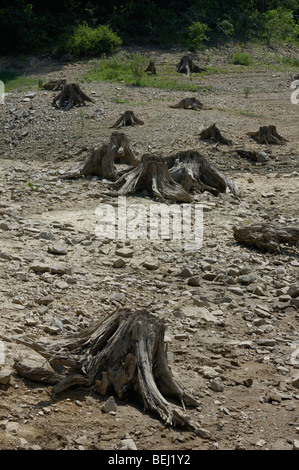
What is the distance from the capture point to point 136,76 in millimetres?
17797

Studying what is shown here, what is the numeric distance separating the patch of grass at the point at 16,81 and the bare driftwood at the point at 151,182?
8527 mm

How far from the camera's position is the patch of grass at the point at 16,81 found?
687 inches

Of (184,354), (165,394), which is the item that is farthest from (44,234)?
(165,394)

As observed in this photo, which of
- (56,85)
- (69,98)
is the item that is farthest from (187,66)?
(69,98)

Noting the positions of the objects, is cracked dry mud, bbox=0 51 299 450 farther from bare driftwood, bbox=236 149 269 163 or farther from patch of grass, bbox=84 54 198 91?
patch of grass, bbox=84 54 198 91

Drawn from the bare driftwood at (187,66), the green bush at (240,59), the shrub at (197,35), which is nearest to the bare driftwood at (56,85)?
the bare driftwood at (187,66)

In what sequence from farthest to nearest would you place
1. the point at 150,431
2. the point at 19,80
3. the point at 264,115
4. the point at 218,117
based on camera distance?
the point at 19,80 → the point at 264,115 → the point at 218,117 → the point at 150,431

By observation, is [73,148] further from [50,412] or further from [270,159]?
[50,412]

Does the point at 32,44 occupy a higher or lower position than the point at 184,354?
higher

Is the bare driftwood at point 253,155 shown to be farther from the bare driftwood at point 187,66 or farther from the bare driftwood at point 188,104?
the bare driftwood at point 187,66

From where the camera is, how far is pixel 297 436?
4.04m

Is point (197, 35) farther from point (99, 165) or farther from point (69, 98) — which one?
point (99, 165)

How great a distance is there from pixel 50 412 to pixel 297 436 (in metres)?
1.47
